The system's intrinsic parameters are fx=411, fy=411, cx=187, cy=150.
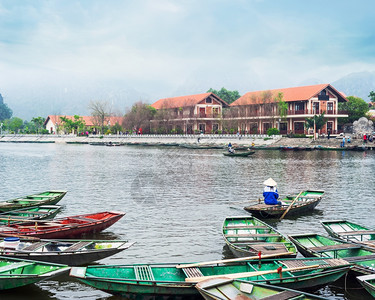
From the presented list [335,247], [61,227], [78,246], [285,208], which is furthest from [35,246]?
[285,208]

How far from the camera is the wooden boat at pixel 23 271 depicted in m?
9.31

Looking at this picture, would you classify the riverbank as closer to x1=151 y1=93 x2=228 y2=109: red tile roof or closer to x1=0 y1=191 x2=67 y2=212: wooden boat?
x1=151 y1=93 x2=228 y2=109: red tile roof

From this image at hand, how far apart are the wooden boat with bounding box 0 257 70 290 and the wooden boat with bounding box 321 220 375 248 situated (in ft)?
27.7

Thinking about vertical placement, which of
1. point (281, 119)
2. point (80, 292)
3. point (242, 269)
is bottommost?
point (80, 292)

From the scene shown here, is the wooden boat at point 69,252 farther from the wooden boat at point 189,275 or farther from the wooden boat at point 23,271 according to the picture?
the wooden boat at point 189,275

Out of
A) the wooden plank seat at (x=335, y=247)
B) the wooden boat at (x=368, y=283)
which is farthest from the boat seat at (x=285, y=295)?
the wooden plank seat at (x=335, y=247)

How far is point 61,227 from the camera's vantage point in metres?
13.6

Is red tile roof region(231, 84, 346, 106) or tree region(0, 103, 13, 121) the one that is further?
tree region(0, 103, 13, 121)

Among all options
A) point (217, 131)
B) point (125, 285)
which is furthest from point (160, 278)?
point (217, 131)

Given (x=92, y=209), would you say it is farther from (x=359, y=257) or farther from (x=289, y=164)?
(x=289, y=164)

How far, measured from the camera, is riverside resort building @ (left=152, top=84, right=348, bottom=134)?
2865 inches

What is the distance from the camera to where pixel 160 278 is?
971 centimetres

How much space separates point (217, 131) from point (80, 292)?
7610cm

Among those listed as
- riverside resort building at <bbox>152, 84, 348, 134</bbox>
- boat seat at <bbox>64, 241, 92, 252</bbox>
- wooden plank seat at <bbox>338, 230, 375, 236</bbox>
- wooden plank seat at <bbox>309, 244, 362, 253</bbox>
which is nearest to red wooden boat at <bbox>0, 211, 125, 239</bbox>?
boat seat at <bbox>64, 241, 92, 252</bbox>
